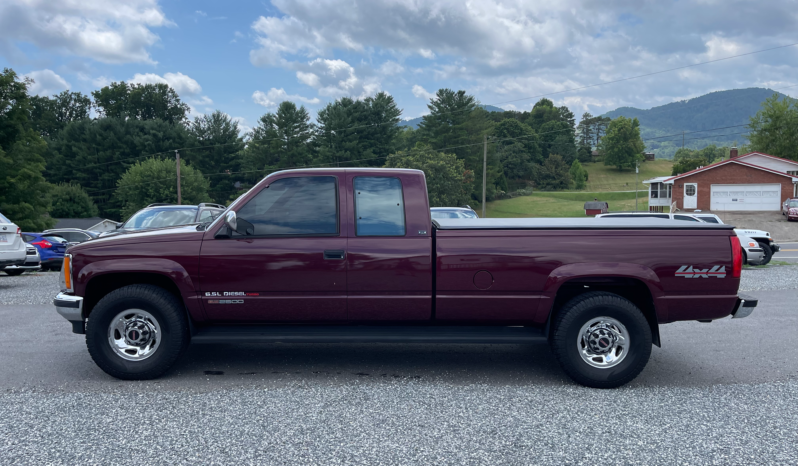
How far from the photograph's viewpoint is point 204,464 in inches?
136

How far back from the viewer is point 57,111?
8494 cm

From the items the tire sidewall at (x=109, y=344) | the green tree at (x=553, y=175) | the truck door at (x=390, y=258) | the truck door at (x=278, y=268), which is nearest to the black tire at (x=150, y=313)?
the tire sidewall at (x=109, y=344)

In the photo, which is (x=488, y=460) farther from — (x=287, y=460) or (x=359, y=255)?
(x=359, y=255)

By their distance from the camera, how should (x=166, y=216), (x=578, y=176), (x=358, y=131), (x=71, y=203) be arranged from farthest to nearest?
(x=578, y=176)
(x=358, y=131)
(x=71, y=203)
(x=166, y=216)

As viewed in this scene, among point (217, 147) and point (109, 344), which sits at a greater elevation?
point (217, 147)

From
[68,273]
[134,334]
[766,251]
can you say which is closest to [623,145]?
[766,251]

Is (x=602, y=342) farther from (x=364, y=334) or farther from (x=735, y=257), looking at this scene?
(x=364, y=334)

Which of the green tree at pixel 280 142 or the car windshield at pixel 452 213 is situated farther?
the green tree at pixel 280 142

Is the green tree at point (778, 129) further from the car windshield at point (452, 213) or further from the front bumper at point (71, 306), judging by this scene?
the front bumper at point (71, 306)

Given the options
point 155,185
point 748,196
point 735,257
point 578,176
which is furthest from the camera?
point 578,176

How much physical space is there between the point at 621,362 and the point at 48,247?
1874 centimetres

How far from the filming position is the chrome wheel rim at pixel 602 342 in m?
5.02

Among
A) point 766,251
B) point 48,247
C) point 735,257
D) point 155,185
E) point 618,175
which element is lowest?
point 766,251

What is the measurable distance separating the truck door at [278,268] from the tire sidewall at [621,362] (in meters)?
2.05
